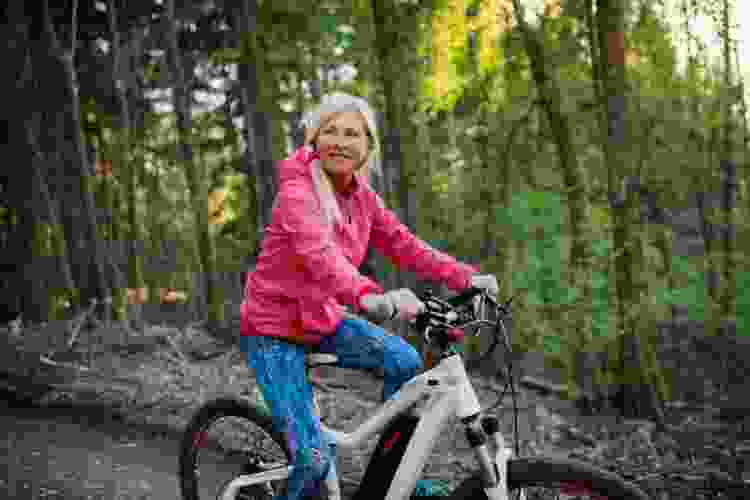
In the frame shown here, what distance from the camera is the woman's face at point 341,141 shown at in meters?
3.18

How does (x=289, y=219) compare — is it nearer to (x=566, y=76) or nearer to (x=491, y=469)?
(x=491, y=469)

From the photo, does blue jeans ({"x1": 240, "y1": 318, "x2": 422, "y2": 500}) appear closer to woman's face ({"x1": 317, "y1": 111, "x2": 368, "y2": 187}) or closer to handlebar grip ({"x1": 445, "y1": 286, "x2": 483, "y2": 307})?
handlebar grip ({"x1": 445, "y1": 286, "x2": 483, "y2": 307})

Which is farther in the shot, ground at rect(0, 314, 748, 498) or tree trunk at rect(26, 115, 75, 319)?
tree trunk at rect(26, 115, 75, 319)

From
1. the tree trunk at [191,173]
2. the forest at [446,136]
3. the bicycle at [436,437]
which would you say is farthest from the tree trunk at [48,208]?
the bicycle at [436,437]

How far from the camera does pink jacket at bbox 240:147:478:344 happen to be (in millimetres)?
3004

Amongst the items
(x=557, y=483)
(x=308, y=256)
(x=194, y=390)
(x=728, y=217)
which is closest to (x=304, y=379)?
(x=308, y=256)

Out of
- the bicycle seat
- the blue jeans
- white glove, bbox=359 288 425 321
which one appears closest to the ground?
the blue jeans

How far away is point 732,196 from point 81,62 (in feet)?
53.1

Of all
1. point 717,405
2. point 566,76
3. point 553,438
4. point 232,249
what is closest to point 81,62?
point 232,249

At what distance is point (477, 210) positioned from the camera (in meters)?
15.2

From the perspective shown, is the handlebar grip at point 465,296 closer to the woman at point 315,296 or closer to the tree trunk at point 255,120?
the woman at point 315,296

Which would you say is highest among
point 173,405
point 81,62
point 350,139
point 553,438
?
point 81,62

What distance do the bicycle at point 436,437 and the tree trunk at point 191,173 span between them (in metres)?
6.41

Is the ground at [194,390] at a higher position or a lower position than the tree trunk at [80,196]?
lower
